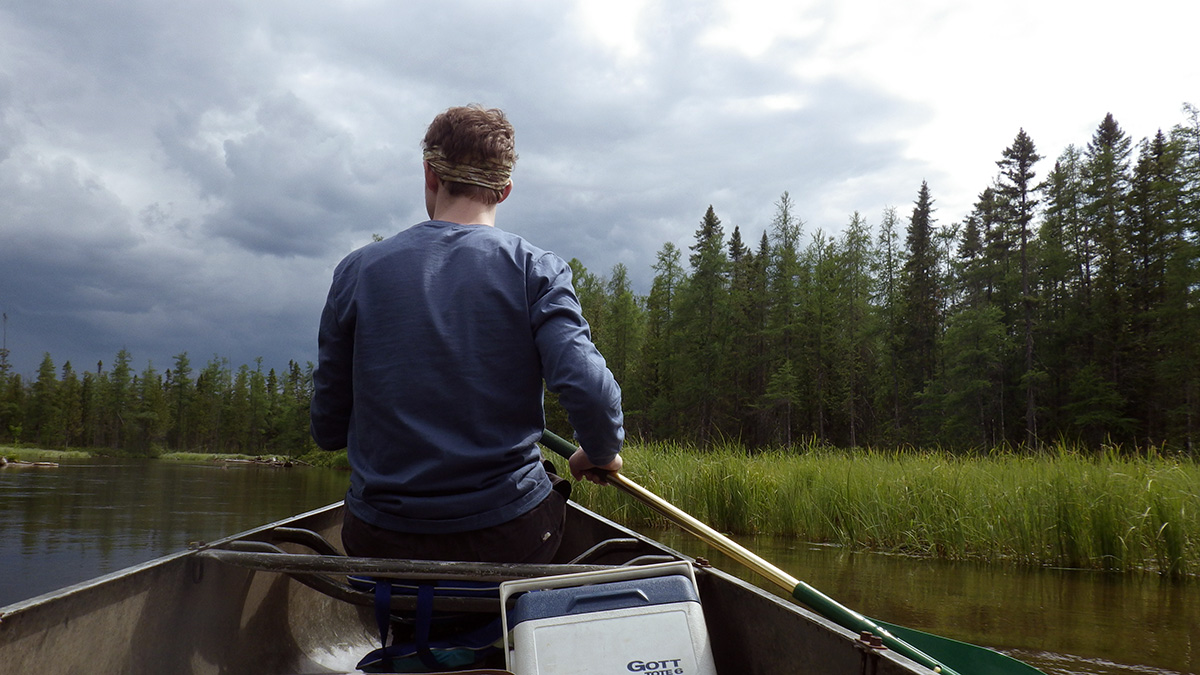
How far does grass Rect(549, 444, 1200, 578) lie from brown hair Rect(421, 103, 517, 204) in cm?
669

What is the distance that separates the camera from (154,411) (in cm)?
6594

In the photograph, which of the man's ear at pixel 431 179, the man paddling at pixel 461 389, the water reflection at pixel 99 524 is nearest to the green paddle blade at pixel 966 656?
the man paddling at pixel 461 389

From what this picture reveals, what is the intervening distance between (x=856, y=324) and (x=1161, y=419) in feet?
50.4

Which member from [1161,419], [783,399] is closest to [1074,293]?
[1161,419]

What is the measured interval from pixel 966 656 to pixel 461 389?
6.34 ft

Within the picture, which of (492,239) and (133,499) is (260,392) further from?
(492,239)

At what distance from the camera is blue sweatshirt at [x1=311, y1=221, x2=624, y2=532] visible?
1591mm

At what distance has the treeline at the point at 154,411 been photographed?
204ft

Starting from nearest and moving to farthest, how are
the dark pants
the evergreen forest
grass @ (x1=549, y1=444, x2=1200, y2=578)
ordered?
1. the dark pants
2. grass @ (x1=549, y1=444, x2=1200, y2=578)
3. the evergreen forest

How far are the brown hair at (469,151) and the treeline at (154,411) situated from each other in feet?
205

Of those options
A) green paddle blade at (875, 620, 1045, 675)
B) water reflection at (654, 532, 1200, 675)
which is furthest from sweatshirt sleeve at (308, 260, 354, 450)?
water reflection at (654, 532, 1200, 675)

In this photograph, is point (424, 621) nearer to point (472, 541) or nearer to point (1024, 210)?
Answer: point (472, 541)

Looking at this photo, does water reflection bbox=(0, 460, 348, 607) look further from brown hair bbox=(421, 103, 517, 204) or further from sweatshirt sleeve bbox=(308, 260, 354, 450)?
brown hair bbox=(421, 103, 517, 204)

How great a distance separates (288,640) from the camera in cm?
252
